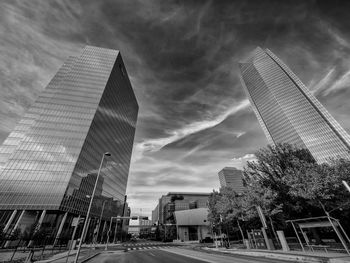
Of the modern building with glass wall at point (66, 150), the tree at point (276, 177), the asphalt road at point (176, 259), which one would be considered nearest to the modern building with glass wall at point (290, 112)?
the tree at point (276, 177)

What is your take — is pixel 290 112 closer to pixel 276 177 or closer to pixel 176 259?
pixel 276 177

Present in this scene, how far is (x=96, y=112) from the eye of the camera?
68125 millimetres

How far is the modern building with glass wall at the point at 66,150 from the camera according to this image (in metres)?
49.5

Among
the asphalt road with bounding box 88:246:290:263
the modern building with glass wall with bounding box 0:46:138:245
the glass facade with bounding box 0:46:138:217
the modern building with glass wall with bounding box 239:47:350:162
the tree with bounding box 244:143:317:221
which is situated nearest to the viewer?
the asphalt road with bounding box 88:246:290:263

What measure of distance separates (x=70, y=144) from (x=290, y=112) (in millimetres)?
138830

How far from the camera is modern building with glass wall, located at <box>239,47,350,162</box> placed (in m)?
103

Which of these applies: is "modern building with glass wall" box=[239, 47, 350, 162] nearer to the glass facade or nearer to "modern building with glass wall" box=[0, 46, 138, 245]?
"modern building with glass wall" box=[0, 46, 138, 245]

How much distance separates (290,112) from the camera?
4601 inches

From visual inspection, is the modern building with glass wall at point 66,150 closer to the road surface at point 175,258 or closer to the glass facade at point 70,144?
the glass facade at point 70,144

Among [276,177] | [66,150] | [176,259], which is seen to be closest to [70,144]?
[66,150]

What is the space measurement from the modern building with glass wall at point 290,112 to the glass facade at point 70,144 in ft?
358

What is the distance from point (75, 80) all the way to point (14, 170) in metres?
44.6

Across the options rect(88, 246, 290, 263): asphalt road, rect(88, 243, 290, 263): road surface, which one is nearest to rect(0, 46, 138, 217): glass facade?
rect(88, 243, 290, 263): road surface

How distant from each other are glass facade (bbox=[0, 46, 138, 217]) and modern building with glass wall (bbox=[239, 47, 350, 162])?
10921 cm
